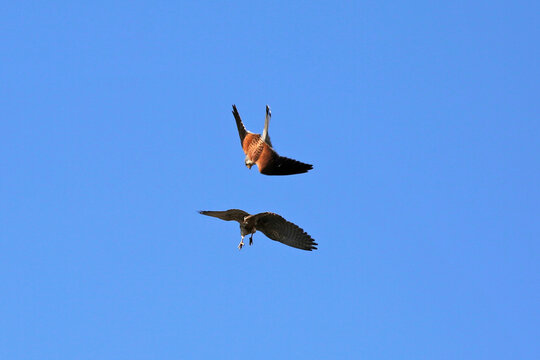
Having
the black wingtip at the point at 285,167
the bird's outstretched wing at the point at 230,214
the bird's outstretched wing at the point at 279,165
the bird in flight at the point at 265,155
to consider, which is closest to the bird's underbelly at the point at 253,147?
the bird in flight at the point at 265,155

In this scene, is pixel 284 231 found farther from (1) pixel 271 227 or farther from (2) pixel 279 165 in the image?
→ (2) pixel 279 165

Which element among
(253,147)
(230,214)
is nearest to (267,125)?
(253,147)

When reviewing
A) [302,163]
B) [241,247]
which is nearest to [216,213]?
[241,247]

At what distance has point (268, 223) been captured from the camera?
2278cm

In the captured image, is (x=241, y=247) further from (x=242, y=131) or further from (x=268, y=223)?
(x=242, y=131)

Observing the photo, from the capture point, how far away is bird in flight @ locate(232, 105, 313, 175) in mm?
21406

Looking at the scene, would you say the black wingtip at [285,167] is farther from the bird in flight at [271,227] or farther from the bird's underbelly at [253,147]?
the bird in flight at [271,227]

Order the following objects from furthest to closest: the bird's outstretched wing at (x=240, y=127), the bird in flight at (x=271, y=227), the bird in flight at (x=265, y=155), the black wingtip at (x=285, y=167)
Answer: the bird's outstretched wing at (x=240, y=127) < the bird in flight at (x=271, y=227) < the bird in flight at (x=265, y=155) < the black wingtip at (x=285, y=167)

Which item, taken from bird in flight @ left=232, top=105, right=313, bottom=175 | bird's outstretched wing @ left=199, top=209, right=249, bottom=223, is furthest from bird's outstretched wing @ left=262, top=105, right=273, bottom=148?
bird's outstretched wing @ left=199, top=209, right=249, bottom=223

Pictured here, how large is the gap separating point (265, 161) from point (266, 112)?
80.9 inches

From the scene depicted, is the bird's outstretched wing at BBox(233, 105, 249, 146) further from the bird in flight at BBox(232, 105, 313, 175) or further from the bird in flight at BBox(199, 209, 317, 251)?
the bird in flight at BBox(199, 209, 317, 251)

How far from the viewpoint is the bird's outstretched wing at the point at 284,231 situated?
2259cm

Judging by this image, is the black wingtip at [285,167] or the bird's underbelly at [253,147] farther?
the bird's underbelly at [253,147]

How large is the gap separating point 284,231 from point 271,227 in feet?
1.39
